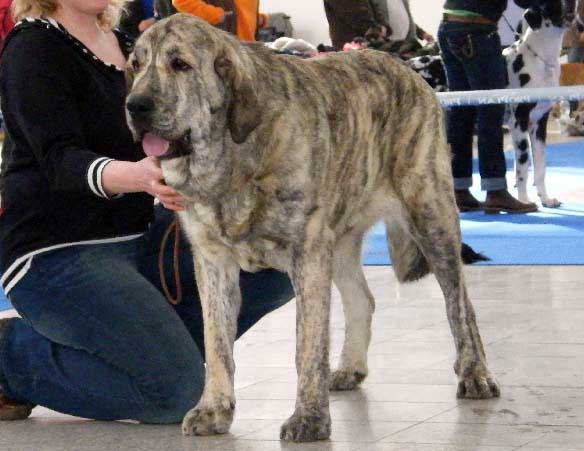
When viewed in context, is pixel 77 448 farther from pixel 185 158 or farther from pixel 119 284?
pixel 185 158

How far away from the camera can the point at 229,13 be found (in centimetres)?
717

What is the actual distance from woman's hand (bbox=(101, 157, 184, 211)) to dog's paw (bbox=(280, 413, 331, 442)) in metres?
0.59

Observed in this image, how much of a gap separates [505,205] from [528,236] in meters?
0.90

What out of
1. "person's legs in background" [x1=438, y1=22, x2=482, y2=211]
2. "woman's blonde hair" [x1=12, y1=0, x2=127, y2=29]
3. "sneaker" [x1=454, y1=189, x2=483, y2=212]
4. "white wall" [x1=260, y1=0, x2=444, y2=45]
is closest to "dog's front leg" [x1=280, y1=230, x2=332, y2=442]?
"woman's blonde hair" [x1=12, y1=0, x2=127, y2=29]

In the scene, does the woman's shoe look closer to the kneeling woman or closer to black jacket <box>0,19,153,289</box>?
the kneeling woman

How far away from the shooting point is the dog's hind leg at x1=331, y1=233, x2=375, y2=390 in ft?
12.2

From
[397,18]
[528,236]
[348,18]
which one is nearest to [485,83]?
[528,236]

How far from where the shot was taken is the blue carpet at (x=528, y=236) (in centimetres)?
623

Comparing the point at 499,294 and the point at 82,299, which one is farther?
the point at 499,294

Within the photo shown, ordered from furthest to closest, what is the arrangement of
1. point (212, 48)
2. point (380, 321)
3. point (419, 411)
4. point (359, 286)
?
point (380, 321), point (359, 286), point (419, 411), point (212, 48)

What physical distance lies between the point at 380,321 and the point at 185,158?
1979 millimetres

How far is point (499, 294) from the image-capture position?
17.2 ft

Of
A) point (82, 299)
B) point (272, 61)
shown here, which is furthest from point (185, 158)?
point (82, 299)

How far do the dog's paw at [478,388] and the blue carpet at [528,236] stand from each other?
1984 mm
